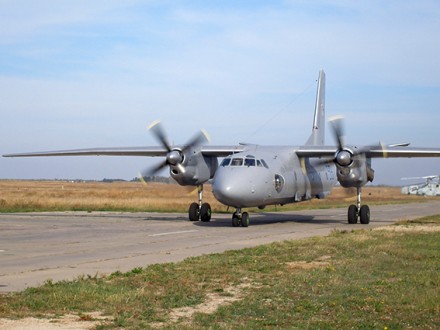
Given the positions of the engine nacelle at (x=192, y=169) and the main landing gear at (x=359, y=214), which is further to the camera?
the main landing gear at (x=359, y=214)

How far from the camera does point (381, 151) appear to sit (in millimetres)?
30406

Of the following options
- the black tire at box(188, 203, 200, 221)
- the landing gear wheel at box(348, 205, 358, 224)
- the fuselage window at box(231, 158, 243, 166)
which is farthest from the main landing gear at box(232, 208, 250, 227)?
the landing gear wheel at box(348, 205, 358, 224)

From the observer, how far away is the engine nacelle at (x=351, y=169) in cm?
2966

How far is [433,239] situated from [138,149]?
53.4ft

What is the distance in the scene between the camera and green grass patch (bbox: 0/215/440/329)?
29.7 ft

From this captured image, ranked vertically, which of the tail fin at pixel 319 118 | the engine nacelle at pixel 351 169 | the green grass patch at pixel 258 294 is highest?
the tail fin at pixel 319 118

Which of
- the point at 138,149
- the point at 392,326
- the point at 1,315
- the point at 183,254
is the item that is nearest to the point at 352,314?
the point at 392,326

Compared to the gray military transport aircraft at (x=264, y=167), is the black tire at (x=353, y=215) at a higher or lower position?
lower

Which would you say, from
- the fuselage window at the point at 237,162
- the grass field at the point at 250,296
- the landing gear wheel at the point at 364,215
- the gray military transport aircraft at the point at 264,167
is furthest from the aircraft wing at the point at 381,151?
the grass field at the point at 250,296

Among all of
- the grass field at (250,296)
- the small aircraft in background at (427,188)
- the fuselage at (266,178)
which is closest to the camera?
the grass field at (250,296)

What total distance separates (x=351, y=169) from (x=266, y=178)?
A: 14.2 feet

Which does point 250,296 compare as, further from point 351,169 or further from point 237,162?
point 351,169

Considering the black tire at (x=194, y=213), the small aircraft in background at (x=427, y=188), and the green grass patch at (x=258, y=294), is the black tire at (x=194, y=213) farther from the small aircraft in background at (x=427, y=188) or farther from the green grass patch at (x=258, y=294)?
the small aircraft in background at (x=427, y=188)

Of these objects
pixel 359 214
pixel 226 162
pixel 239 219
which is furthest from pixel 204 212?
pixel 359 214
